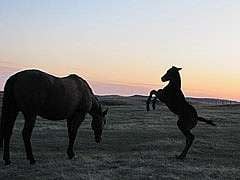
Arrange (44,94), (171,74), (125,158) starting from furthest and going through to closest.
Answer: (171,74), (125,158), (44,94)

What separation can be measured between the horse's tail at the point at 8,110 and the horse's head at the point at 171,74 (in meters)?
4.66

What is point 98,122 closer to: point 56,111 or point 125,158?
point 125,158

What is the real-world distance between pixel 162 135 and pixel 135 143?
12.8 feet

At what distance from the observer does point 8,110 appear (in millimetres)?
13586

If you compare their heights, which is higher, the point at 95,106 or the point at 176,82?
the point at 176,82

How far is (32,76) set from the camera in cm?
1331

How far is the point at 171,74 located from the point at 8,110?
508 centimetres

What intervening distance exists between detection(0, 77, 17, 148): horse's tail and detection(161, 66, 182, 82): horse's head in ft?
15.3

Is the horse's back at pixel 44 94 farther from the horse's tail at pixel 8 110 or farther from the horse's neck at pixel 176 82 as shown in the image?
the horse's neck at pixel 176 82

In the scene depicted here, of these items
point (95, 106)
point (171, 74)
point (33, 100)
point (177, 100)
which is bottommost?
point (95, 106)

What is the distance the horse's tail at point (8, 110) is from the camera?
1342cm

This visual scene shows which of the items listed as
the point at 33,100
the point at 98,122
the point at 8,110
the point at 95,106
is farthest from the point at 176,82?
the point at 8,110

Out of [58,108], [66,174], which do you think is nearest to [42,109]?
[58,108]

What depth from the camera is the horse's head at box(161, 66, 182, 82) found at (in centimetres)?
1488
